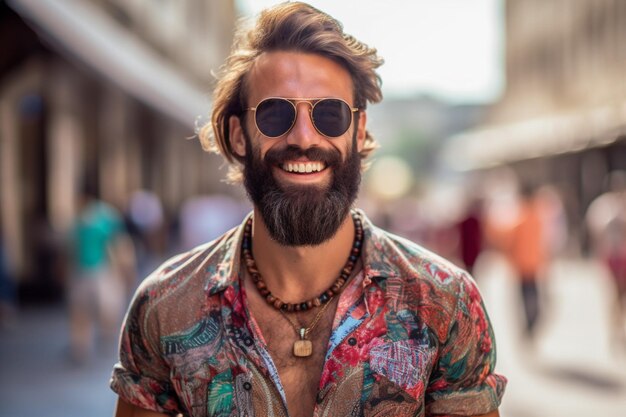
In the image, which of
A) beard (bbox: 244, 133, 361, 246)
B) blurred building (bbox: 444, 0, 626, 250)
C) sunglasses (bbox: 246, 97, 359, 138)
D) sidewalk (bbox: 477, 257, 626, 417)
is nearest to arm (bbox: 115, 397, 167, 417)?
beard (bbox: 244, 133, 361, 246)

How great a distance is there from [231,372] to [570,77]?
123ft

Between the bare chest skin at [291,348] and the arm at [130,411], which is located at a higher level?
the bare chest skin at [291,348]

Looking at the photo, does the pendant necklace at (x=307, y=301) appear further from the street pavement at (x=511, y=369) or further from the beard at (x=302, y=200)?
the street pavement at (x=511, y=369)

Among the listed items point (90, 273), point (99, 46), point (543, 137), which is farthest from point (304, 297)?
point (543, 137)

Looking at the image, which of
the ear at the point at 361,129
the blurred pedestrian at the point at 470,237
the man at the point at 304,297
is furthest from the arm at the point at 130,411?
the blurred pedestrian at the point at 470,237

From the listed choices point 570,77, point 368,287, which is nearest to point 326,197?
point 368,287

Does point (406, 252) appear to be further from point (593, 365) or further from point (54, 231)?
point (54, 231)

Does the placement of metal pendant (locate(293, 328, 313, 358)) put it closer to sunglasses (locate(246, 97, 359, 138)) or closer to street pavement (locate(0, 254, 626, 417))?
sunglasses (locate(246, 97, 359, 138))

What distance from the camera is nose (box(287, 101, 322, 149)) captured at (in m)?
2.39

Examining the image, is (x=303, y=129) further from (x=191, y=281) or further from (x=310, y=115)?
A: (x=191, y=281)

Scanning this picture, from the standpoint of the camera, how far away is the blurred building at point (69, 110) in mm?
9797

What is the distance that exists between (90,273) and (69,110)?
7.40 m

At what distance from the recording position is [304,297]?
2453mm

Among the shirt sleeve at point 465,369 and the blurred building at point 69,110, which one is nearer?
the shirt sleeve at point 465,369
